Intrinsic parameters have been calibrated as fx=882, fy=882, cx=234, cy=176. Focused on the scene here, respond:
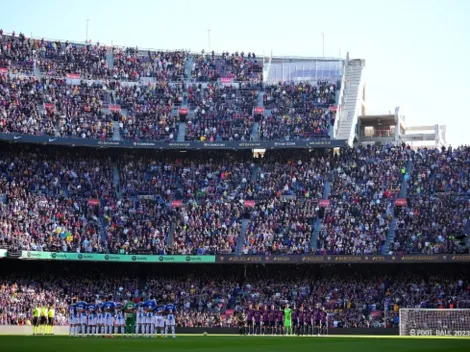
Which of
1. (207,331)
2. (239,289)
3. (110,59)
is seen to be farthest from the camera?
(110,59)

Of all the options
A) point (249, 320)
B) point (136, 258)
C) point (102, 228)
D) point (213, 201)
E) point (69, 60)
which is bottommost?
point (249, 320)

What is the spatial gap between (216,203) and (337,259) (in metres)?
12.1

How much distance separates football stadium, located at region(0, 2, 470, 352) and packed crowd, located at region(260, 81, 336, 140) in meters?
0.16

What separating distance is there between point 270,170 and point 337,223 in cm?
949

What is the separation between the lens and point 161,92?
267ft

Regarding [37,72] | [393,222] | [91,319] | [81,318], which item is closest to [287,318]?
[91,319]

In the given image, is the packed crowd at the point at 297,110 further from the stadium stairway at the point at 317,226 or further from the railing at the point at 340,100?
the stadium stairway at the point at 317,226

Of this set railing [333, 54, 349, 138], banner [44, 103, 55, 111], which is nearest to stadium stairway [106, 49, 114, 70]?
banner [44, 103, 55, 111]

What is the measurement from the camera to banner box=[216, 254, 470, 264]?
210 ft

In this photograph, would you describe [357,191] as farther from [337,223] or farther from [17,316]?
[17,316]

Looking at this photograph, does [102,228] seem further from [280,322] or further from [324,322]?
[324,322]

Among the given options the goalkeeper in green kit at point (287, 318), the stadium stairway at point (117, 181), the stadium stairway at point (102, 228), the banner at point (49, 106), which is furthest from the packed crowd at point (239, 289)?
the banner at point (49, 106)

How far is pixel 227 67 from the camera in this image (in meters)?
85.2

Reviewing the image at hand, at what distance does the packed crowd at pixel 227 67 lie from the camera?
8412cm
